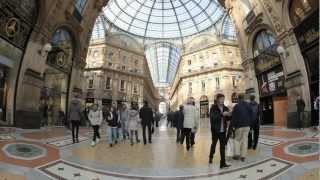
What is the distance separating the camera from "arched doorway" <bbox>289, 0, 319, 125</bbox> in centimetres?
1363

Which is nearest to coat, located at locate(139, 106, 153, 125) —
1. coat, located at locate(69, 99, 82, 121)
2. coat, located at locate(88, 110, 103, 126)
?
coat, located at locate(88, 110, 103, 126)

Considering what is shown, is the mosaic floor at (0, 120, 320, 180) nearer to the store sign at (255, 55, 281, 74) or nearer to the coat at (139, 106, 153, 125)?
the coat at (139, 106, 153, 125)

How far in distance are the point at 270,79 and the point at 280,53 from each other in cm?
422

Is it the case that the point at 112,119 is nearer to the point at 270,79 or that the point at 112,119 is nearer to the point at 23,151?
the point at 23,151

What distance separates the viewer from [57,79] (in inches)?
787

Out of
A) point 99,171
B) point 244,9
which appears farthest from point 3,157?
point 244,9

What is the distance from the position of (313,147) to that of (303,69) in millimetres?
9080

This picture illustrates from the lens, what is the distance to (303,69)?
49.5 feet

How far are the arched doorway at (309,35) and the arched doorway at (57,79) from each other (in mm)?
15951

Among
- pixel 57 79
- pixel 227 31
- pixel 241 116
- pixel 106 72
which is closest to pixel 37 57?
pixel 57 79

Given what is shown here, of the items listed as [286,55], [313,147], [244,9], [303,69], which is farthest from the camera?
[244,9]

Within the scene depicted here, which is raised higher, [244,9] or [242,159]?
[244,9]

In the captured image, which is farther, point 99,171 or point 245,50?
point 245,50

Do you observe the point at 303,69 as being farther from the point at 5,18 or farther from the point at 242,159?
the point at 5,18
